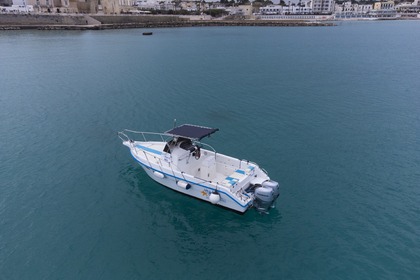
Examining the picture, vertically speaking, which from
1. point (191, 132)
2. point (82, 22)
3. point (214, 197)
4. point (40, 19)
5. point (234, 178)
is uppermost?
point (40, 19)

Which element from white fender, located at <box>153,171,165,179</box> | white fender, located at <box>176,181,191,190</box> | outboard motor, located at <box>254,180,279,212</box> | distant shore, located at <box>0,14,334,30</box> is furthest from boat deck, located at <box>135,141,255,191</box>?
distant shore, located at <box>0,14,334,30</box>

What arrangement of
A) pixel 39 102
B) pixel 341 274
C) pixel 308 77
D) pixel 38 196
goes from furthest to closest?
pixel 308 77 < pixel 39 102 < pixel 38 196 < pixel 341 274

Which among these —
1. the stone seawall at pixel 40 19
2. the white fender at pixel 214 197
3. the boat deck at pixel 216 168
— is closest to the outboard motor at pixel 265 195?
the boat deck at pixel 216 168

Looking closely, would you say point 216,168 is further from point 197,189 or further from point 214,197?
point 214,197

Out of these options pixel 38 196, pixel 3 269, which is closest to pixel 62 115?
pixel 38 196

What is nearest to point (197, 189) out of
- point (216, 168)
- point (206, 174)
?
point (206, 174)

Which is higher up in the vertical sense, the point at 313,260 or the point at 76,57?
the point at 76,57

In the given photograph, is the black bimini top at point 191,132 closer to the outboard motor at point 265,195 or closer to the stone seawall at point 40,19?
the outboard motor at point 265,195

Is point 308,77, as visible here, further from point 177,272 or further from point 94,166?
point 177,272
